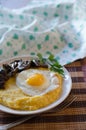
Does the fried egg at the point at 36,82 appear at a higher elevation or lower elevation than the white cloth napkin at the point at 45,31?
lower

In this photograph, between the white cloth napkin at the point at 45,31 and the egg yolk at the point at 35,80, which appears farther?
the white cloth napkin at the point at 45,31

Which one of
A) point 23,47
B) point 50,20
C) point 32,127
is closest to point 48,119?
point 32,127

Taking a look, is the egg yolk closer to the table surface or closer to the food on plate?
the food on plate

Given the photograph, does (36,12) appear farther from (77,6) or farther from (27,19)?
(77,6)

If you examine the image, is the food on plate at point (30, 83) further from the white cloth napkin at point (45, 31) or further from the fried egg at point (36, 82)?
the white cloth napkin at point (45, 31)

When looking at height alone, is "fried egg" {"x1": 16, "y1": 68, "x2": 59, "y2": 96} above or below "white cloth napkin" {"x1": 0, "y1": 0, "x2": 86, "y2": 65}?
below

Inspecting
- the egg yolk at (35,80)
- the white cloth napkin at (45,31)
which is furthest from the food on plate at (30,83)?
the white cloth napkin at (45,31)

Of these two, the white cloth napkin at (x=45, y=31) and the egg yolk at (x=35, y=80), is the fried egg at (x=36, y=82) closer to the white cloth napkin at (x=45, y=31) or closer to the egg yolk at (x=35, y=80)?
the egg yolk at (x=35, y=80)

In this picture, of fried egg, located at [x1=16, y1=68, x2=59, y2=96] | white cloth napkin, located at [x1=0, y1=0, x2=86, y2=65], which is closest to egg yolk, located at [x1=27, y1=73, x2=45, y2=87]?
A: fried egg, located at [x1=16, y1=68, x2=59, y2=96]

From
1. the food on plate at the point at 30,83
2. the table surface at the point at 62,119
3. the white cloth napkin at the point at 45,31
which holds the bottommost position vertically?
the table surface at the point at 62,119

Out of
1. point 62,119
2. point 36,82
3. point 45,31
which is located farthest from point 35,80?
point 45,31
